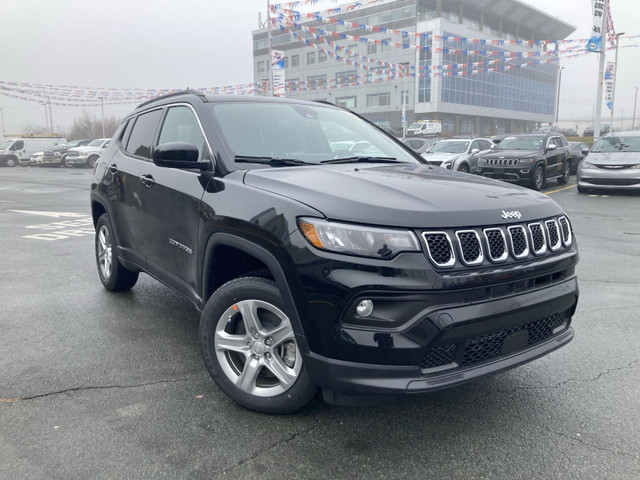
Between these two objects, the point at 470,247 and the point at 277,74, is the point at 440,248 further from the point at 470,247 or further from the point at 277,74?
the point at 277,74

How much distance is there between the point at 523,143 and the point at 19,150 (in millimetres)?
33327

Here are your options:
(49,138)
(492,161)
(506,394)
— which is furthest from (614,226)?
(49,138)

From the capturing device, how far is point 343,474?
94.7 inches

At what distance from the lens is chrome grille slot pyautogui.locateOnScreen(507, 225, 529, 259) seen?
2621 millimetres

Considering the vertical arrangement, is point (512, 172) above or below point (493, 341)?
below

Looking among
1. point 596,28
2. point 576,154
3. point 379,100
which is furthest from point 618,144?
point 379,100

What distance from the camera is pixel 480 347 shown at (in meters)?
2.55

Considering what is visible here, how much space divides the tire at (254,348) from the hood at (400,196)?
54 centimetres

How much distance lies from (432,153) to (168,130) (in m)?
14.9

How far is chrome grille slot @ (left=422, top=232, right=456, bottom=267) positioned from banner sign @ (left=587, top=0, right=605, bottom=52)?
2682cm

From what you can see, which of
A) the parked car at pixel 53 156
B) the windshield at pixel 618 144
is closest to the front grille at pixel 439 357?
the windshield at pixel 618 144

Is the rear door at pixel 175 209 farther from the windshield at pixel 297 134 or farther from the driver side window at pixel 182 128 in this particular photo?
the windshield at pixel 297 134

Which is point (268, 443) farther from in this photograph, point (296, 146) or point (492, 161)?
point (492, 161)

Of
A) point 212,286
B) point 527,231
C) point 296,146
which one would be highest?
point 296,146
